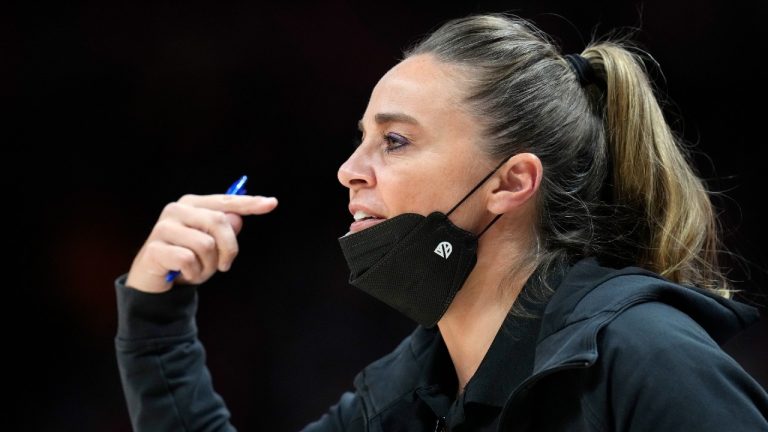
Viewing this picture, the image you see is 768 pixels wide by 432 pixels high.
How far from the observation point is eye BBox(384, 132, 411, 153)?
1.54 metres

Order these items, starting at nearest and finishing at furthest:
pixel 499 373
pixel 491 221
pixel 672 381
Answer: pixel 672 381
pixel 499 373
pixel 491 221

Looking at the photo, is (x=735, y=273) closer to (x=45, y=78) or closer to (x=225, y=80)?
(x=225, y=80)

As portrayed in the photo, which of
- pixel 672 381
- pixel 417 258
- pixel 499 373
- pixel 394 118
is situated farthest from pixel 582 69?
pixel 672 381

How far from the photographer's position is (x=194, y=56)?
275 centimetres

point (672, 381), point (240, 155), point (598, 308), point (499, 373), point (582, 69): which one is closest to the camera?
point (672, 381)

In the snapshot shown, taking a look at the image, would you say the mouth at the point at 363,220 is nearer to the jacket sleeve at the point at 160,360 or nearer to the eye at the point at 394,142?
the eye at the point at 394,142

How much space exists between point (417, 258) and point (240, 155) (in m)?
1.36

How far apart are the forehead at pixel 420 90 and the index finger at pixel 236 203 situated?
9.7 inches

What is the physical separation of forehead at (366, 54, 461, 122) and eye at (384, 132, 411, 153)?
43 millimetres

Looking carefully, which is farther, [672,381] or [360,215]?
[360,215]

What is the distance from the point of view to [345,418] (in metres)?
1.80

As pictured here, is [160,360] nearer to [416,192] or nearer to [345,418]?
[345,418]

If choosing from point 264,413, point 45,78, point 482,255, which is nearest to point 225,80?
point 45,78

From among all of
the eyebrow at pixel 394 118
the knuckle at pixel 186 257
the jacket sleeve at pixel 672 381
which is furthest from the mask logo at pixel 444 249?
the knuckle at pixel 186 257
